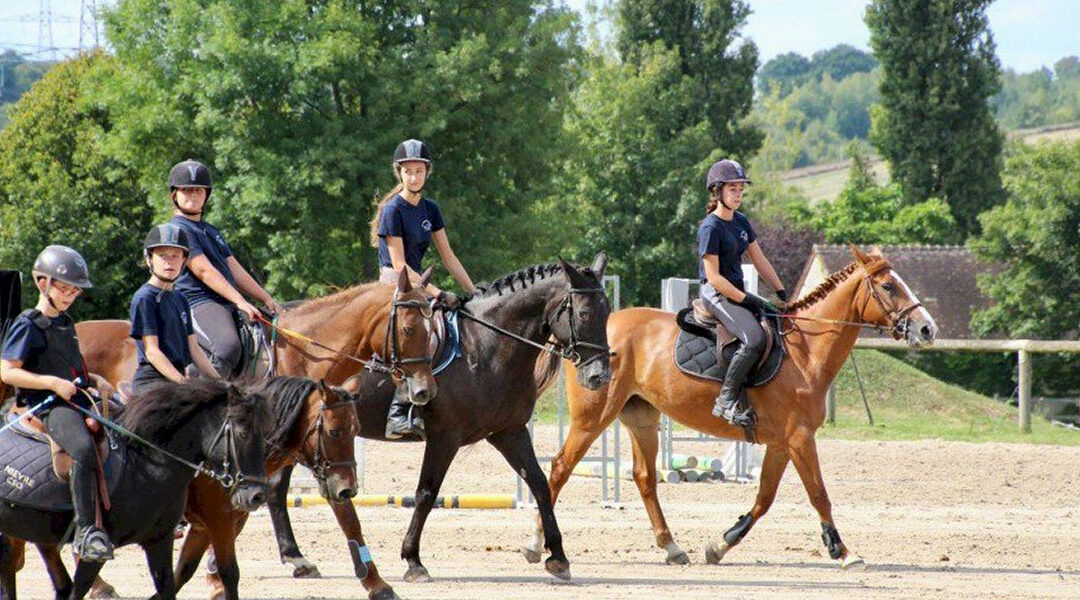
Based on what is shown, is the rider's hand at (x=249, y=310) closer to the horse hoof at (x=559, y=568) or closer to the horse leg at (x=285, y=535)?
the horse leg at (x=285, y=535)

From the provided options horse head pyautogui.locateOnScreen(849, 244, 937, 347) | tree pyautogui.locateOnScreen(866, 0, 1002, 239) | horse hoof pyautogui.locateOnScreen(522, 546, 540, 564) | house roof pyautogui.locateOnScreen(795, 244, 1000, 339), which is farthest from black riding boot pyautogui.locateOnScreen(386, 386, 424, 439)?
tree pyautogui.locateOnScreen(866, 0, 1002, 239)

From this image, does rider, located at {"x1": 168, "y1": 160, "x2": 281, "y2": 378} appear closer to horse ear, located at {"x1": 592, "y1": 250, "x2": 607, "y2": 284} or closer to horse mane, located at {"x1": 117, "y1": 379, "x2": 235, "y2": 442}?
horse mane, located at {"x1": 117, "y1": 379, "x2": 235, "y2": 442}

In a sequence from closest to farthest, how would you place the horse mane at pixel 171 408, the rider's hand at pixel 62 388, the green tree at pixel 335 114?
the rider's hand at pixel 62 388 < the horse mane at pixel 171 408 < the green tree at pixel 335 114

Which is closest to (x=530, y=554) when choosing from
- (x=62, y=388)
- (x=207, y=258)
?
(x=207, y=258)

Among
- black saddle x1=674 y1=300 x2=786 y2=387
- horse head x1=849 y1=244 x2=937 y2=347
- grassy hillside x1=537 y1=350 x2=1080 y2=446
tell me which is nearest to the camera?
black saddle x1=674 y1=300 x2=786 y2=387

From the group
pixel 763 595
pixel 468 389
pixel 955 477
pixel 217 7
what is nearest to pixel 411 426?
pixel 468 389

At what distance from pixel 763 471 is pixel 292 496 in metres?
6.15

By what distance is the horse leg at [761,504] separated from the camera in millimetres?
A: 12539

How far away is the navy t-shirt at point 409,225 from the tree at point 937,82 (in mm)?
45921

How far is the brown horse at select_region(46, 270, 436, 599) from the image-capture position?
423 inches

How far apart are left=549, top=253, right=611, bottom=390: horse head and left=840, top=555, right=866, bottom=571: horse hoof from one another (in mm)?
2521

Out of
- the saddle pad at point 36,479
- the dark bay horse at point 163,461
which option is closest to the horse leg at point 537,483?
the dark bay horse at point 163,461

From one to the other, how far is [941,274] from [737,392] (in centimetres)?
4045

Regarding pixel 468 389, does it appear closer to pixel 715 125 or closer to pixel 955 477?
pixel 955 477
